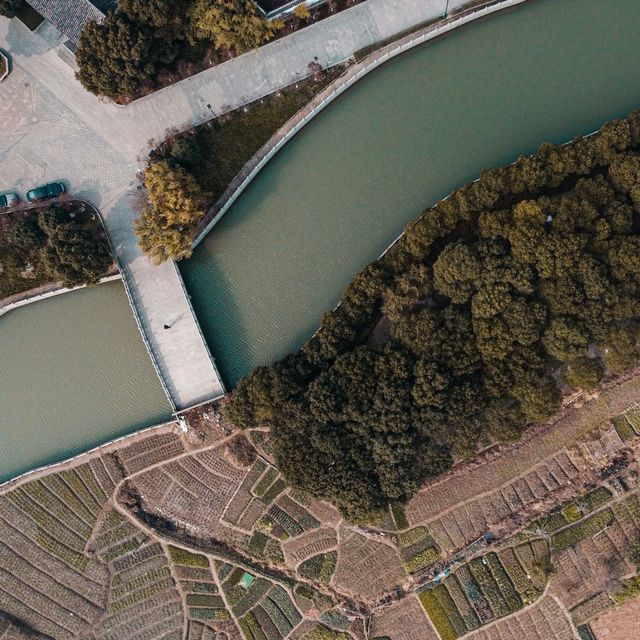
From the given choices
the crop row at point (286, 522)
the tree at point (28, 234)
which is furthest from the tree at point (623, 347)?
the tree at point (28, 234)

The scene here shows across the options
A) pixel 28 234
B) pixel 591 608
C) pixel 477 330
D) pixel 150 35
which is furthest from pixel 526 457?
pixel 150 35

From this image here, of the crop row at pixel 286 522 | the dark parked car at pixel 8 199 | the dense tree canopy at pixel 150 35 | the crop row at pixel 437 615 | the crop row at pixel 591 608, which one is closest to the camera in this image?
the dense tree canopy at pixel 150 35

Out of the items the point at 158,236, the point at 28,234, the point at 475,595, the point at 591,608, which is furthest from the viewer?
the point at 28,234

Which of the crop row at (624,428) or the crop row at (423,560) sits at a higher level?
the crop row at (624,428)

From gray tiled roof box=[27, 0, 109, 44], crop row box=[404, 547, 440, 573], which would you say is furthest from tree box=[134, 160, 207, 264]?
crop row box=[404, 547, 440, 573]

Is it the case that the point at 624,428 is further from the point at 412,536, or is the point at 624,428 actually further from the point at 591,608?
the point at 412,536

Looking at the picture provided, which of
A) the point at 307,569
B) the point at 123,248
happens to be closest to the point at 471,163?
the point at 123,248

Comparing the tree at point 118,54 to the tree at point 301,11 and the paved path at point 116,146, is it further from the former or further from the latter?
the tree at point 301,11

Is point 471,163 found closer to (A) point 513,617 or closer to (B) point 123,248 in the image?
(B) point 123,248
